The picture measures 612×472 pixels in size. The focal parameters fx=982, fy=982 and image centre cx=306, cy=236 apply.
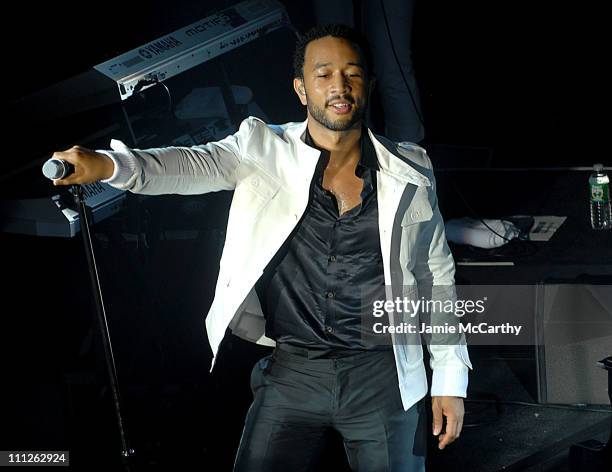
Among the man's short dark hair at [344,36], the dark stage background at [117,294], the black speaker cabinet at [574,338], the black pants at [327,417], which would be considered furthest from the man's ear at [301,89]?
the black speaker cabinet at [574,338]

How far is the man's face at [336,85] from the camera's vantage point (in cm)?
294

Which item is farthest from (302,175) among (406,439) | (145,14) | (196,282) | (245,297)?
(145,14)

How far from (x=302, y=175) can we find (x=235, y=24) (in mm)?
1843

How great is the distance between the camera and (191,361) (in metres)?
4.48

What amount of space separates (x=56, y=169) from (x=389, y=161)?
112 centimetres

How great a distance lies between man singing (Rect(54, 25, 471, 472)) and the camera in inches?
115

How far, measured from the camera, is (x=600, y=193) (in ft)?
15.9

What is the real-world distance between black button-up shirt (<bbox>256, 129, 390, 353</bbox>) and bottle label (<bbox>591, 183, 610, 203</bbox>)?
85.0 inches

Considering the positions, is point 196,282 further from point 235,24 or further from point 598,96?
point 598,96

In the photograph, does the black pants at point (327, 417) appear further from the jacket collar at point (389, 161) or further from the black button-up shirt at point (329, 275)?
the jacket collar at point (389, 161)

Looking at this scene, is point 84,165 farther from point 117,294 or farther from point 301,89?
point 117,294

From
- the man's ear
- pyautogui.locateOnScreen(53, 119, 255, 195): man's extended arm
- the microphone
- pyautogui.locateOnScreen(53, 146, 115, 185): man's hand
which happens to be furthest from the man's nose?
the microphone

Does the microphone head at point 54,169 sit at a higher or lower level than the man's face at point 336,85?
lower

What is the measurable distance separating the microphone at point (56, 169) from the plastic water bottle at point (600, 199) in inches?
120
